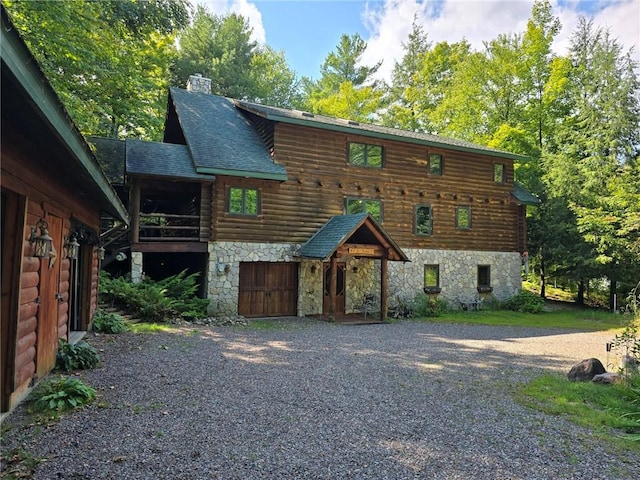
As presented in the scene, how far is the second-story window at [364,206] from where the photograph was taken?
16.8 meters

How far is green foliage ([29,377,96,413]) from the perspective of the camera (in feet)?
15.8

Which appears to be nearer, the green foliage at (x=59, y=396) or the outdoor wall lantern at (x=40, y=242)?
the green foliage at (x=59, y=396)

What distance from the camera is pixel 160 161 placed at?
45.9ft

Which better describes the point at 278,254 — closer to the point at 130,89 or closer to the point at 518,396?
the point at 130,89

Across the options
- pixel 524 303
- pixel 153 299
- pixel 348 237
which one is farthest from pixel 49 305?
pixel 524 303

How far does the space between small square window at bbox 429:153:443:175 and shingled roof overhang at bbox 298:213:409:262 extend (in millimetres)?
5583

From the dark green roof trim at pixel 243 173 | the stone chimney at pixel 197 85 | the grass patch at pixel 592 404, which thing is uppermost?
the stone chimney at pixel 197 85

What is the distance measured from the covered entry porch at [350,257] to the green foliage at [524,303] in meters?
7.26

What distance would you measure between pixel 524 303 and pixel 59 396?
63.9 feet

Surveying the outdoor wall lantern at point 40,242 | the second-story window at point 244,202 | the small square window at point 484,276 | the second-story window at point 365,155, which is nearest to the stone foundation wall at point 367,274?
the small square window at point 484,276

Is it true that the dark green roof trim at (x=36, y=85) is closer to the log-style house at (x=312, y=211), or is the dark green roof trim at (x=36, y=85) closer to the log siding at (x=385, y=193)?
Result: the log-style house at (x=312, y=211)

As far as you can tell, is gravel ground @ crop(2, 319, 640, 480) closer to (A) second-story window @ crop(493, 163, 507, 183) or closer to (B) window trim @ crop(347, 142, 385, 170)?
(B) window trim @ crop(347, 142, 385, 170)

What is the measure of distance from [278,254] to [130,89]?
27.1 feet

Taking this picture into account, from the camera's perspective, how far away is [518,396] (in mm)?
6367
